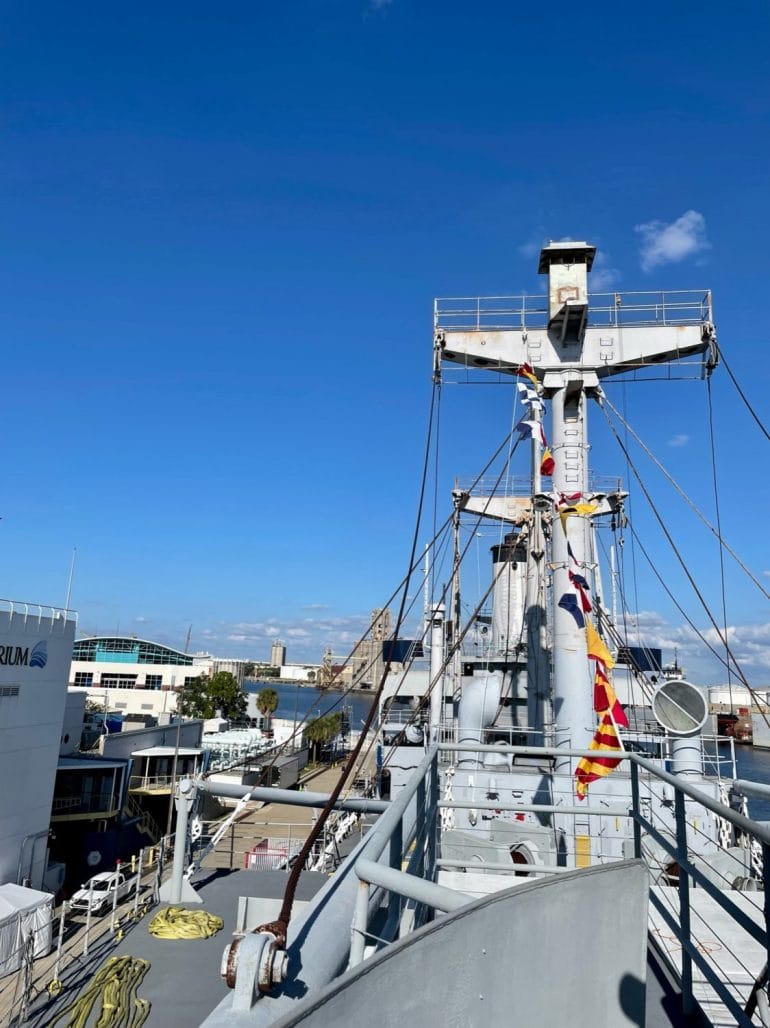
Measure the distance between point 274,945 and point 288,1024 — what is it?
0.34 m

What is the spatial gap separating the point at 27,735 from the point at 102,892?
13.8 ft

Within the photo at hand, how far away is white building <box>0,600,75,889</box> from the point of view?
15125 millimetres

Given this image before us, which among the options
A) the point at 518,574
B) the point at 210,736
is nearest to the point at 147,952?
the point at 518,574

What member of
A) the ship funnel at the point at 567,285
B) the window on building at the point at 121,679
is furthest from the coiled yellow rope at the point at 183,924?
the window on building at the point at 121,679

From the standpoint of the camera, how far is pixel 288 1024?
1189 mm

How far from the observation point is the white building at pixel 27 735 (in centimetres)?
1512

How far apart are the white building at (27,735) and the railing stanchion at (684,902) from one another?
52.0ft

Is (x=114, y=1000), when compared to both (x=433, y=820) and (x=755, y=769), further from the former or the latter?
(x=755, y=769)

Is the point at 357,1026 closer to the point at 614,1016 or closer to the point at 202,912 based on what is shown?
the point at 614,1016

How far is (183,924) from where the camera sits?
6398 millimetres

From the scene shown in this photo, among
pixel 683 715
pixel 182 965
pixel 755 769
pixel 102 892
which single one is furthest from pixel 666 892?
pixel 755 769

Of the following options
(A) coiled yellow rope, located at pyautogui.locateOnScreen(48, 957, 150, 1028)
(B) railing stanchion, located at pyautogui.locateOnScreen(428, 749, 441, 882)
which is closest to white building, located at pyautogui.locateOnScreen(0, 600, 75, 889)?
(A) coiled yellow rope, located at pyautogui.locateOnScreen(48, 957, 150, 1028)

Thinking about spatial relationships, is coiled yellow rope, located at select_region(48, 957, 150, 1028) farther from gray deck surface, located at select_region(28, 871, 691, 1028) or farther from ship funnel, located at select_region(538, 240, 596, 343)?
ship funnel, located at select_region(538, 240, 596, 343)

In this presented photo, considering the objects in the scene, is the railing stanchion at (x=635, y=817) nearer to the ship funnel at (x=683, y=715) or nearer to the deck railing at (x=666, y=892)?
the deck railing at (x=666, y=892)
